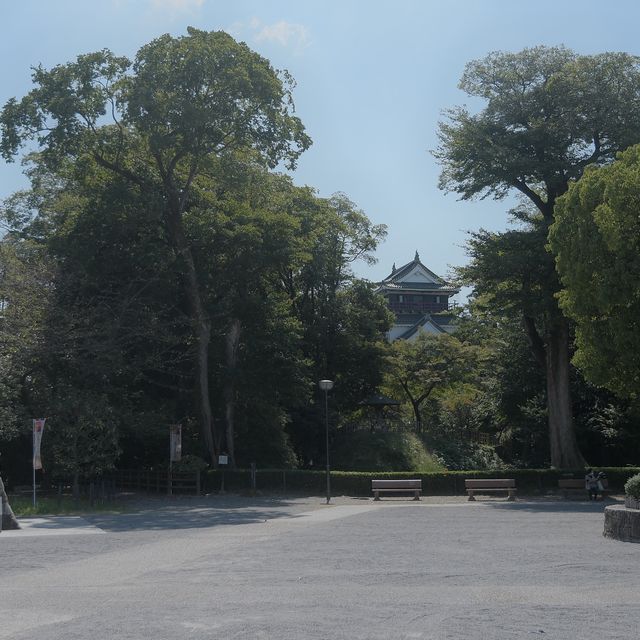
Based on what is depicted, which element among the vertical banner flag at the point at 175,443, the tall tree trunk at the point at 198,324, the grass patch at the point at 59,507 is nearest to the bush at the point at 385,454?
the tall tree trunk at the point at 198,324

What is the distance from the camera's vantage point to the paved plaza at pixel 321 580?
8594 mm

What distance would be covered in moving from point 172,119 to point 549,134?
49.9 feet

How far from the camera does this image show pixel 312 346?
48.4 m

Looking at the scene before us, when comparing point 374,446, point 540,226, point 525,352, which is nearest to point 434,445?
point 374,446

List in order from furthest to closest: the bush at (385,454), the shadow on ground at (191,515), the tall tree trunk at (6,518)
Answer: the bush at (385,454) < the shadow on ground at (191,515) < the tall tree trunk at (6,518)

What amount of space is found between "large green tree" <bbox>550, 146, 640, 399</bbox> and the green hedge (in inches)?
232

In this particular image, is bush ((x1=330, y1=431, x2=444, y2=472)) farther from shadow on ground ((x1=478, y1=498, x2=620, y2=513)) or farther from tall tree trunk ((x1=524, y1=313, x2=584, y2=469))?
shadow on ground ((x1=478, y1=498, x2=620, y2=513))

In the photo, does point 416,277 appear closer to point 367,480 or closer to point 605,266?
point 367,480

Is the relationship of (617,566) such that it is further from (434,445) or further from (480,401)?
(480,401)

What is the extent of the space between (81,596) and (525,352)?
36456 mm

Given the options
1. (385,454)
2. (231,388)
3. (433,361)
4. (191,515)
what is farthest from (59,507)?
A: (433,361)

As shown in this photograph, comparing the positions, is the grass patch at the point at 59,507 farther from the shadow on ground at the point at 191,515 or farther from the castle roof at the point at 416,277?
the castle roof at the point at 416,277

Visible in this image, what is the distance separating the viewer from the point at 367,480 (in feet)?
110

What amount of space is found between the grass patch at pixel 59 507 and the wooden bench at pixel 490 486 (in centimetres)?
1213
